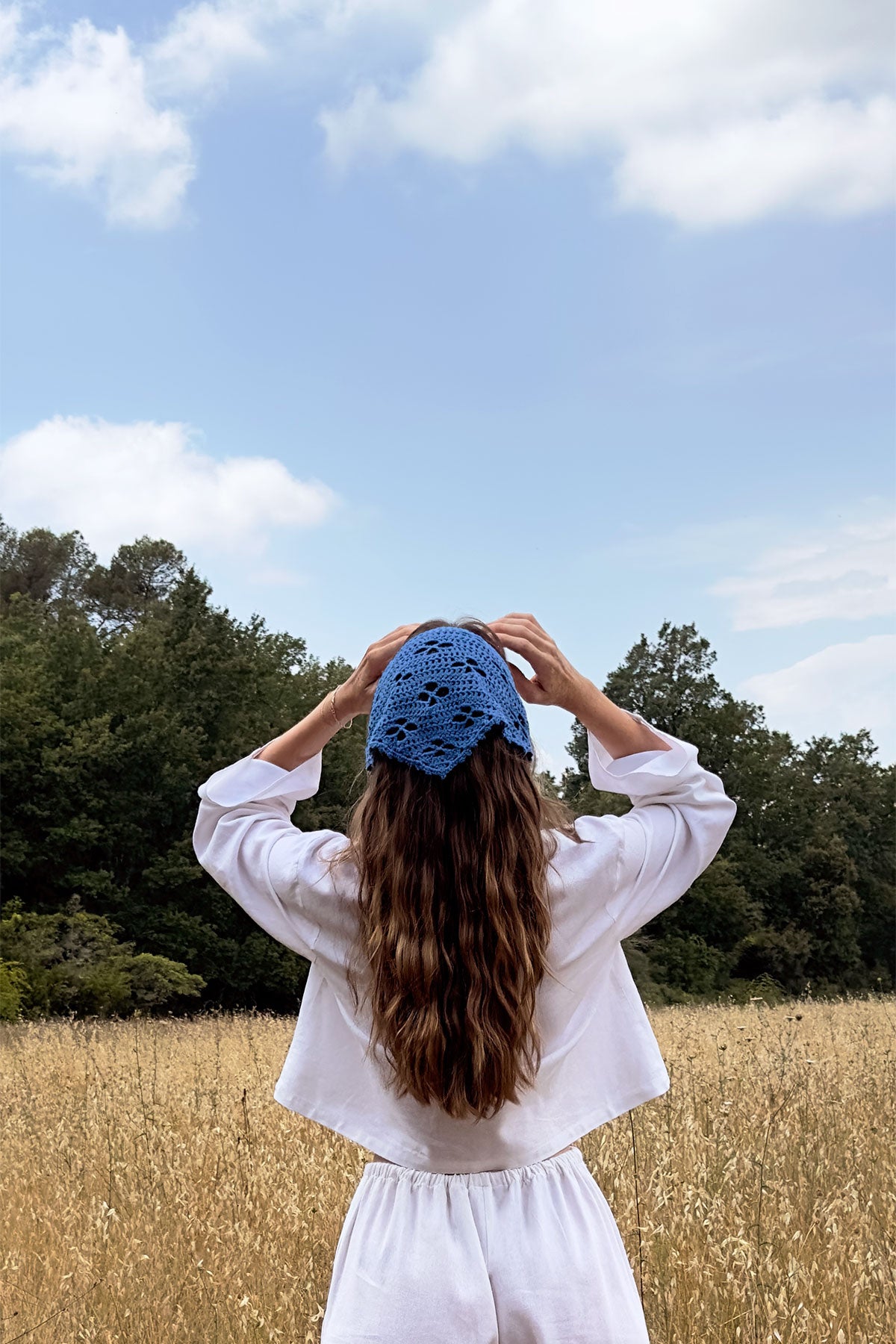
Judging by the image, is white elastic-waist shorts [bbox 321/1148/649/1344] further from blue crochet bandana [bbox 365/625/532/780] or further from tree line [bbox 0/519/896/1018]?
tree line [bbox 0/519/896/1018]

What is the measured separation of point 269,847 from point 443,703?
0.37 meters

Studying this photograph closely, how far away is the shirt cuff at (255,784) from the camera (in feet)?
5.92

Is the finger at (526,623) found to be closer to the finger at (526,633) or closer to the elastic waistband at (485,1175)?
the finger at (526,633)

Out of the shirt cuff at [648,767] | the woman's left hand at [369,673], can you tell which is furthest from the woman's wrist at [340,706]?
the shirt cuff at [648,767]

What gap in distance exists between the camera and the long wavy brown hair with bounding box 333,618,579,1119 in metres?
1.49

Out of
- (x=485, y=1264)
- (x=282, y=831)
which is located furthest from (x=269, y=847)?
(x=485, y=1264)

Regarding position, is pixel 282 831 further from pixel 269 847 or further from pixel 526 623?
pixel 526 623

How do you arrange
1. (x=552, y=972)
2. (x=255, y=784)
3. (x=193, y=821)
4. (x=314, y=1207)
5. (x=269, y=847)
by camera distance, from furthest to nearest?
(x=193, y=821), (x=314, y=1207), (x=255, y=784), (x=269, y=847), (x=552, y=972)

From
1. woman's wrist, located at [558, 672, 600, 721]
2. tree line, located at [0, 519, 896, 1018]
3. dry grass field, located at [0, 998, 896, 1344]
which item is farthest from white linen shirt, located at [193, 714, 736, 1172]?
tree line, located at [0, 519, 896, 1018]

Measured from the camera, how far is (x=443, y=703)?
1572 mm

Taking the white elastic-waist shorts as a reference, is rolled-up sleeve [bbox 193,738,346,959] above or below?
above

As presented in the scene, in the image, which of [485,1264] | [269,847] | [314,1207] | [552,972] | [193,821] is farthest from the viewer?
[193,821]

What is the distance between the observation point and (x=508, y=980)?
1.50 m

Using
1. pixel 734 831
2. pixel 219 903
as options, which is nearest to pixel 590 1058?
pixel 219 903
